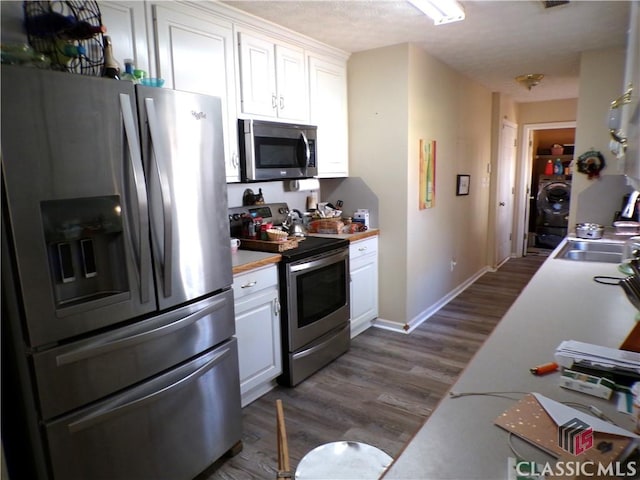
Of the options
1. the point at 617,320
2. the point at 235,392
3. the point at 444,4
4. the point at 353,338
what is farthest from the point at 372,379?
the point at 444,4

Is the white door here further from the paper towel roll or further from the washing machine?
the paper towel roll

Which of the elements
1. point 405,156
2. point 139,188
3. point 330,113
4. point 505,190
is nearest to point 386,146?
point 405,156

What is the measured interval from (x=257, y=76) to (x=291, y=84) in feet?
1.15

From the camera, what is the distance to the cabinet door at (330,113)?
3189mm

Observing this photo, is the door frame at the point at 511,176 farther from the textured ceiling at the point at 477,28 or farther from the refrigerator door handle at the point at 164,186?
the refrigerator door handle at the point at 164,186

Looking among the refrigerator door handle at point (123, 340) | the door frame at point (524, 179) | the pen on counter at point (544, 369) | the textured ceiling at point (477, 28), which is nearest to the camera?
the pen on counter at point (544, 369)

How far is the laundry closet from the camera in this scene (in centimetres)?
691

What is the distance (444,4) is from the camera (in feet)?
7.86

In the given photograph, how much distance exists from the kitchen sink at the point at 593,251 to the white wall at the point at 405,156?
118cm

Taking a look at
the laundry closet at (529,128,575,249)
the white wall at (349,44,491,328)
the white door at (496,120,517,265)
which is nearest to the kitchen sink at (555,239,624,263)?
the white wall at (349,44,491,328)

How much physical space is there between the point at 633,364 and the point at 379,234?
2552 millimetres

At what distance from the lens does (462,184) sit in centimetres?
451

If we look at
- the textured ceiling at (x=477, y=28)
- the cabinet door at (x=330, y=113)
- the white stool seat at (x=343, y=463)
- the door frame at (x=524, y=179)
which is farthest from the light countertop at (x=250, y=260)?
the door frame at (x=524, y=179)

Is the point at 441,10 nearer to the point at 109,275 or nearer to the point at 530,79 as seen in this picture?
the point at 109,275
